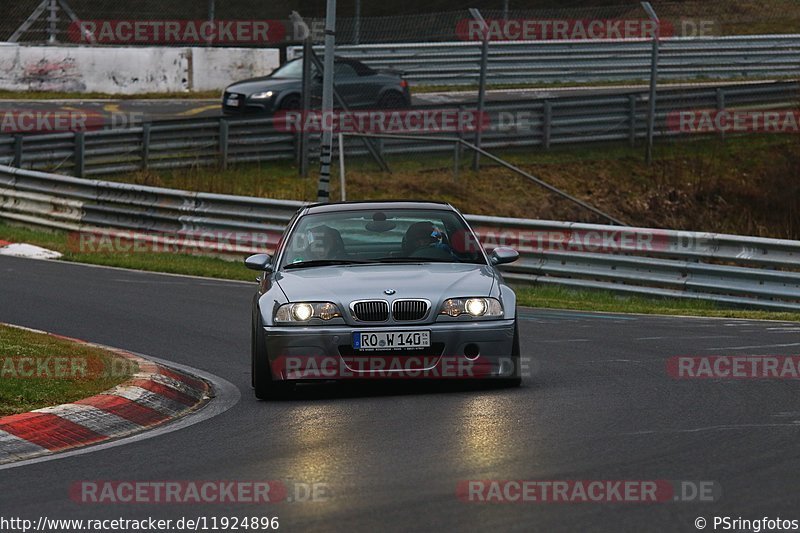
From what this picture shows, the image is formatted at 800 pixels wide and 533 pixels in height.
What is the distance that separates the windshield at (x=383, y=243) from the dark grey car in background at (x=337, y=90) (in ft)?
56.9

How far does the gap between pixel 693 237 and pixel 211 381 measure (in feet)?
28.7

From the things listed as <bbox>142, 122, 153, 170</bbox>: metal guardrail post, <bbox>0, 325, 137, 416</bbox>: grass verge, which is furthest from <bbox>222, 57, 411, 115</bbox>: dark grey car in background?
<bbox>0, 325, 137, 416</bbox>: grass verge

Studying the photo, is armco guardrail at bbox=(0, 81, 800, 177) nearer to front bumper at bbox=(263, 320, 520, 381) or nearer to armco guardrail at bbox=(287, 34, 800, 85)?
armco guardrail at bbox=(287, 34, 800, 85)

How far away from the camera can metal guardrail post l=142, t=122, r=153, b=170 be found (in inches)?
1093

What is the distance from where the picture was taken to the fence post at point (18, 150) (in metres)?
26.9

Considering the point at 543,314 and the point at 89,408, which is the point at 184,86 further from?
the point at 89,408

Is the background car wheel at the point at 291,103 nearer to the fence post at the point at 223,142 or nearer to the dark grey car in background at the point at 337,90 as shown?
the dark grey car in background at the point at 337,90

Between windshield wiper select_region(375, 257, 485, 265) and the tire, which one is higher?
windshield wiper select_region(375, 257, 485, 265)

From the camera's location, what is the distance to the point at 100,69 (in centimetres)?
3775

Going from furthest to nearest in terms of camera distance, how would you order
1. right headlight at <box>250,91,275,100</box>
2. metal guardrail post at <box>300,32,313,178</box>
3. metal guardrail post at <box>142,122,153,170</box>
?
right headlight at <box>250,91,275,100</box>, metal guardrail post at <box>142,122,153,170</box>, metal guardrail post at <box>300,32,313,178</box>

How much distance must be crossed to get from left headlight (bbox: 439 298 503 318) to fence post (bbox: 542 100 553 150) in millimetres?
20117

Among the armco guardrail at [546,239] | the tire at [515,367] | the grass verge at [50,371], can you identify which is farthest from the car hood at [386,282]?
the armco guardrail at [546,239]

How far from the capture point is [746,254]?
17969 mm

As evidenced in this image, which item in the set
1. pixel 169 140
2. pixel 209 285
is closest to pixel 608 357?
pixel 209 285
